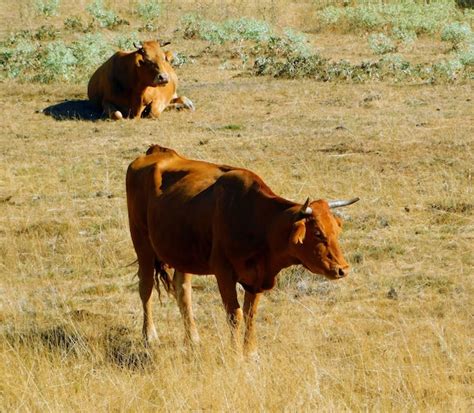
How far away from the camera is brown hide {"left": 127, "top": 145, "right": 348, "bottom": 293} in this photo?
7.25 m

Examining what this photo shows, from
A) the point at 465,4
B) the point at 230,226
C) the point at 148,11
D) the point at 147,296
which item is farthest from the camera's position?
the point at 465,4

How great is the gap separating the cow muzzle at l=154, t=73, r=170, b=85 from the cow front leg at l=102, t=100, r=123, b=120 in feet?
2.60

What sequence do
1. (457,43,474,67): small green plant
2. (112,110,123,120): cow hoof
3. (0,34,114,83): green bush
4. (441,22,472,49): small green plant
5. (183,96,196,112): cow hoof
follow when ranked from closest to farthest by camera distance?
(112,110,123,120): cow hoof → (183,96,196,112): cow hoof → (457,43,474,67): small green plant → (0,34,114,83): green bush → (441,22,472,49): small green plant

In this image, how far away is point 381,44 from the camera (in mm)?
24125

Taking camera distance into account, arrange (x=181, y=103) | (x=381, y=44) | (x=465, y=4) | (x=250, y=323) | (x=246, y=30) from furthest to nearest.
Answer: (x=465, y=4), (x=246, y=30), (x=381, y=44), (x=181, y=103), (x=250, y=323)

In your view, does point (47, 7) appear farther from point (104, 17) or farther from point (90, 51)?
point (90, 51)

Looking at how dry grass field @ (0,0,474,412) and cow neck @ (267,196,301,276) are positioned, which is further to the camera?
cow neck @ (267,196,301,276)

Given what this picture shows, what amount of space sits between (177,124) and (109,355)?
10060mm

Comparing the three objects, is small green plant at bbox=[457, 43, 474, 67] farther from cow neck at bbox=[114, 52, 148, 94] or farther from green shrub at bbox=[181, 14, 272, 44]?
cow neck at bbox=[114, 52, 148, 94]

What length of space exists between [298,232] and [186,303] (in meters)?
1.61

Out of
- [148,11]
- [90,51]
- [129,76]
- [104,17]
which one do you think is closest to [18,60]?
[90,51]

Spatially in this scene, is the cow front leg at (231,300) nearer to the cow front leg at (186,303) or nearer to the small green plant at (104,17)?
the cow front leg at (186,303)

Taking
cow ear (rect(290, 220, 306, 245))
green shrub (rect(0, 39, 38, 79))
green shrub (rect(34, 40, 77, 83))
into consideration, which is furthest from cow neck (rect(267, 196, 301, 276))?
green shrub (rect(0, 39, 38, 79))

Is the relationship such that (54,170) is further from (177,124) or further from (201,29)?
(201,29)
